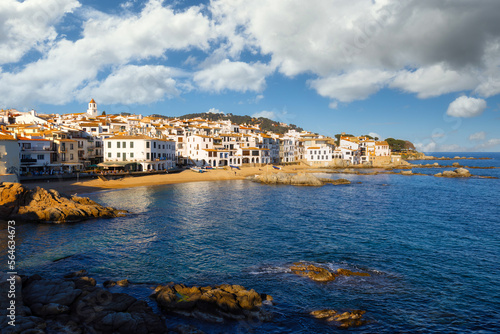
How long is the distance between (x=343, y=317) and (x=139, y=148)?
7153 centimetres

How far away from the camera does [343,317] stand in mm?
15047

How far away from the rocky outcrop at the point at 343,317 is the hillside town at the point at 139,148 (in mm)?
46000

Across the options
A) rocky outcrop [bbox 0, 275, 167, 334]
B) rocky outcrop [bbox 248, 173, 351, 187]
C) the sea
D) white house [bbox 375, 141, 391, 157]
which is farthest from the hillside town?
rocky outcrop [bbox 0, 275, 167, 334]

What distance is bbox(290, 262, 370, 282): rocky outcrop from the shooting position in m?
19.6

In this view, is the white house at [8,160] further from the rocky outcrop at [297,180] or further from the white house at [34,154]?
the rocky outcrop at [297,180]

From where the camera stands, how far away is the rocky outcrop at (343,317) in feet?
48.3

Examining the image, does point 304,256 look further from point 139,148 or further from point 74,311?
point 139,148

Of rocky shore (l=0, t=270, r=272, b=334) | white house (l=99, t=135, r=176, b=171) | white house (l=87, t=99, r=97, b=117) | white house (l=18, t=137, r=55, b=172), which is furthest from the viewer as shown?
white house (l=87, t=99, r=97, b=117)

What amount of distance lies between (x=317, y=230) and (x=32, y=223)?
30.7 metres

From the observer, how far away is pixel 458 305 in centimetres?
1678

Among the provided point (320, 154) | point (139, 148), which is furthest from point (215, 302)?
point (320, 154)

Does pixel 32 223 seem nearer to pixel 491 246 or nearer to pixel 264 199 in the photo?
pixel 264 199

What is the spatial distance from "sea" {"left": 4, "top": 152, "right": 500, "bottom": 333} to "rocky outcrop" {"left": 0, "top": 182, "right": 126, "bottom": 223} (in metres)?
1.98

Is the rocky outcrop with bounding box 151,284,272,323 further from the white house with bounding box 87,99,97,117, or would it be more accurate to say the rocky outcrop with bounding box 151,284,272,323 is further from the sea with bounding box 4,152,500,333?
the white house with bounding box 87,99,97,117
